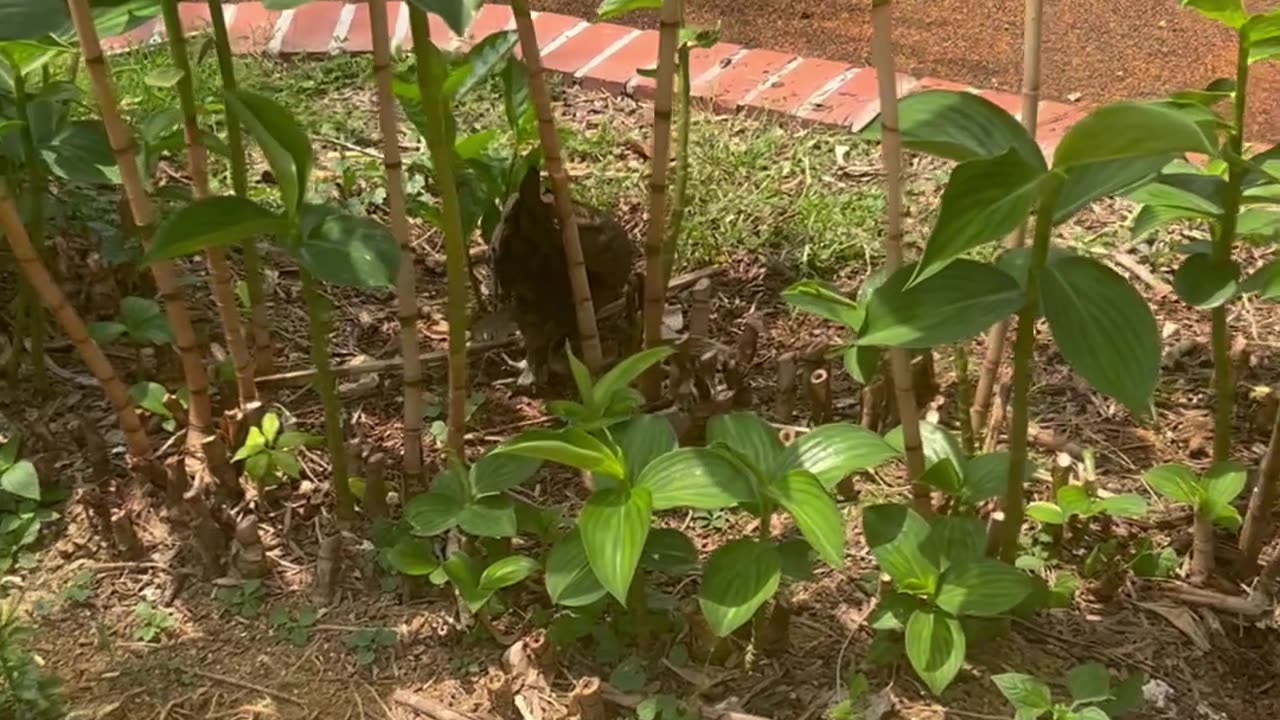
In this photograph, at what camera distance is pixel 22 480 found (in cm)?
149

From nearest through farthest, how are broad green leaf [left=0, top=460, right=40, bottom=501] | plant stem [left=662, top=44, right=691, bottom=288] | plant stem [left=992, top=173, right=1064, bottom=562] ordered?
1. plant stem [left=992, top=173, right=1064, bottom=562]
2. broad green leaf [left=0, top=460, right=40, bottom=501]
3. plant stem [left=662, top=44, right=691, bottom=288]

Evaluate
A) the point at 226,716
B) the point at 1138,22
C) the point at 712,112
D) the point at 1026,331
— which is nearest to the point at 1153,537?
the point at 1026,331

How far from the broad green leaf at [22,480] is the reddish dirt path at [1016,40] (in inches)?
66.3

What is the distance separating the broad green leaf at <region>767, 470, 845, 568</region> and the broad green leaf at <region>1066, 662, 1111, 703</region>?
0.97ft

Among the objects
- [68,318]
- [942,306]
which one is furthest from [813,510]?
[68,318]

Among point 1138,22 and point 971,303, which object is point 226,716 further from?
point 1138,22

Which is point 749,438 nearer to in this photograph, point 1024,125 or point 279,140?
point 1024,125

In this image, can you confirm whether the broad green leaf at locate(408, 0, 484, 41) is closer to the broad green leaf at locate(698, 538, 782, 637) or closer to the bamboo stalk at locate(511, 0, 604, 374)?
the bamboo stalk at locate(511, 0, 604, 374)

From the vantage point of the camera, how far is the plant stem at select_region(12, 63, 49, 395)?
4.92 feet

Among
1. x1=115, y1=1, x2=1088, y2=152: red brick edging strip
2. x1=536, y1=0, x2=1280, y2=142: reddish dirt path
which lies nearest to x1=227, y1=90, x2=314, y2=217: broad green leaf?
x1=115, y1=1, x2=1088, y2=152: red brick edging strip

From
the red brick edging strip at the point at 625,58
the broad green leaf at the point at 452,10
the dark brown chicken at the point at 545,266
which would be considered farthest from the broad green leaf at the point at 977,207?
the red brick edging strip at the point at 625,58

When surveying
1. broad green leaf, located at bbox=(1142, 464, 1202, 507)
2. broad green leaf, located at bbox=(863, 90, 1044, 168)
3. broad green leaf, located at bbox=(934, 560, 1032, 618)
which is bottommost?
broad green leaf, located at bbox=(1142, 464, 1202, 507)

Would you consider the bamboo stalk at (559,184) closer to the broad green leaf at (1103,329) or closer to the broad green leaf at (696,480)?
the broad green leaf at (696,480)

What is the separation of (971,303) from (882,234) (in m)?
0.95
